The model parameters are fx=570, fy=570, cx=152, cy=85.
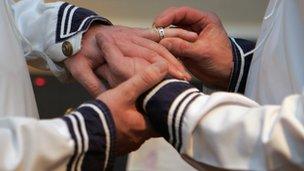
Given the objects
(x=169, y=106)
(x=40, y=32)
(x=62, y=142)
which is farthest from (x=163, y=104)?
(x=40, y=32)

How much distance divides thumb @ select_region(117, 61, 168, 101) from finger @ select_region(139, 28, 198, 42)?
0.56 ft

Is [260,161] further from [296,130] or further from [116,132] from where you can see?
[116,132]

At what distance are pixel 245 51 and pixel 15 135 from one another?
42 centimetres

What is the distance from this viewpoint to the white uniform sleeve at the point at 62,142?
52 centimetres

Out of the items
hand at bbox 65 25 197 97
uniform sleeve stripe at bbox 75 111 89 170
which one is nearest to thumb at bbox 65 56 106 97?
hand at bbox 65 25 197 97

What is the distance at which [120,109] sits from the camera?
606 mm

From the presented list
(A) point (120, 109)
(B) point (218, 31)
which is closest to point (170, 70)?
(A) point (120, 109)

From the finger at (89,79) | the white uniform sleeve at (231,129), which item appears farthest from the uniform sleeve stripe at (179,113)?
the finger at (89,79)

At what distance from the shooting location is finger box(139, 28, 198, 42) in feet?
2.63

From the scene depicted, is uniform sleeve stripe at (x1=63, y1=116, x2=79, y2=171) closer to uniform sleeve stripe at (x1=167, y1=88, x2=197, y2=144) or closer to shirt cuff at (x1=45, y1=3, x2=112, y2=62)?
uniform sleeve stripe at (x1=167, y1=88, x2=197, y2=144)

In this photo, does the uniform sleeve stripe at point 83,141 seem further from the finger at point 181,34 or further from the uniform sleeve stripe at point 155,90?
the finger at point 181,34

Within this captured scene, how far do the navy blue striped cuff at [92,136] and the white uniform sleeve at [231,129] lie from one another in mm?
62

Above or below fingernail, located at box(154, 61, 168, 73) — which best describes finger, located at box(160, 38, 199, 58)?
below

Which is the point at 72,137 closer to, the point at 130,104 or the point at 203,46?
the point at 130,104
